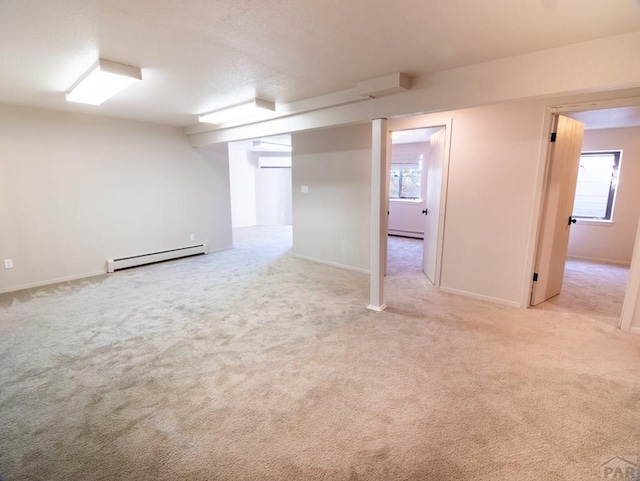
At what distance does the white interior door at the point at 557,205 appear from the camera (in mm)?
3410

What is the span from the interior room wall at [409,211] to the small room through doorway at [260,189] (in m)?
3.11

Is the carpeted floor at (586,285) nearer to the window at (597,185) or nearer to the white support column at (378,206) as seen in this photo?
the window at (597,185)

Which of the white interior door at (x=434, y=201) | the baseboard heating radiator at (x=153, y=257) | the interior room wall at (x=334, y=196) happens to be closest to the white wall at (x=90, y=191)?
the baseboard heating radiator at (x=153, y=257)

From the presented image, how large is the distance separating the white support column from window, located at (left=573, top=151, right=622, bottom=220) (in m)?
4.77

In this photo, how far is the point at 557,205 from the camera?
357 cm

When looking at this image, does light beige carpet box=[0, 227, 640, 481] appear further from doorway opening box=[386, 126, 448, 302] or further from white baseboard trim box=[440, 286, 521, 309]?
doorway opening box=[386, 126, 448, 302]

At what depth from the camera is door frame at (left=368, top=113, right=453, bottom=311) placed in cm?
327

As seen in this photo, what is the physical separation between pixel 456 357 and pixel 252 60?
2.95m

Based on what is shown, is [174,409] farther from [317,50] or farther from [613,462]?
[317,50]

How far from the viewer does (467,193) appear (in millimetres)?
3854

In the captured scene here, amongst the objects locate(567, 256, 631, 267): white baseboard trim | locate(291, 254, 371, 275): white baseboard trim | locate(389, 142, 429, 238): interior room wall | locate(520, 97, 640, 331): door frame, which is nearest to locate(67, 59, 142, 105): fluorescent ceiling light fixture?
locate(291, 254, 371, 275): white baseboard trim

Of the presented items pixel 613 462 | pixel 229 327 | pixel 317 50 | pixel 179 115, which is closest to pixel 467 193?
pixel 317 50

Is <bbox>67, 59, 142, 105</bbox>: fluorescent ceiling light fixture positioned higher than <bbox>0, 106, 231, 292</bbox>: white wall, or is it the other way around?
<bbox>67, 59, 142, 105</bbox>: fluorescent ceiling light fixture

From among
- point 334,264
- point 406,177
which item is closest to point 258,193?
point 406,177
